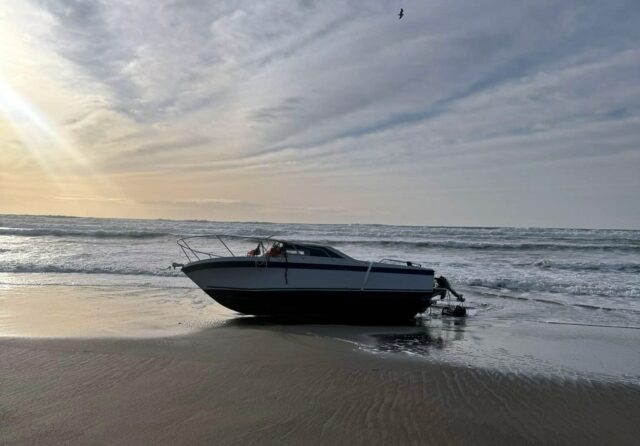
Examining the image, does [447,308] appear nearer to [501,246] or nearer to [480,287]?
[480,287]

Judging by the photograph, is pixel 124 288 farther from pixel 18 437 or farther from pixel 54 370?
→ pixel 18 437

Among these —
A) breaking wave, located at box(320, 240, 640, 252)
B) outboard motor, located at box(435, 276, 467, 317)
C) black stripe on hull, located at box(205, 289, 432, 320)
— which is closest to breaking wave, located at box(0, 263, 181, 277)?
black stripe on hull, located at box(205, 289, 432, 320)

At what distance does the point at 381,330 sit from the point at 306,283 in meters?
1.99

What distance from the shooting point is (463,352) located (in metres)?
8.11

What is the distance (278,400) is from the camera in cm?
522

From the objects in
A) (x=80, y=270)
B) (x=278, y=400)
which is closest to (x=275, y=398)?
(x=278, y=400)

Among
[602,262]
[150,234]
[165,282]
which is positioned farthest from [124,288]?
[150,234]

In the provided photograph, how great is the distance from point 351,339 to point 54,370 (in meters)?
4.99

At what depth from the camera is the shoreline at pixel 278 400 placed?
4371 mm

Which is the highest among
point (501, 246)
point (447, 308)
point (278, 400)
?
point (501, 246)

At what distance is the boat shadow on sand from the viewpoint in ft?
28.5

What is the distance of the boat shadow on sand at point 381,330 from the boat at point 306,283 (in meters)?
0.32

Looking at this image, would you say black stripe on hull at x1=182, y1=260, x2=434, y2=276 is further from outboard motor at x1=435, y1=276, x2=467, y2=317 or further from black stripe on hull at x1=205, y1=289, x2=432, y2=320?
outboard motor at x1=435, y1=276, x2=467, y2=317

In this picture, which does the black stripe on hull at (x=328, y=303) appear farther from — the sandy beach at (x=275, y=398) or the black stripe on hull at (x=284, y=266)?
the sandy beach at (x=275, y=398)
